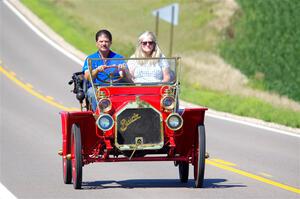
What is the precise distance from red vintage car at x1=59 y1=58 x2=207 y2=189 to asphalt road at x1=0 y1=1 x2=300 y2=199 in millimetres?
392

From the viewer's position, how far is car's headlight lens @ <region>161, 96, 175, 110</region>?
494 inches

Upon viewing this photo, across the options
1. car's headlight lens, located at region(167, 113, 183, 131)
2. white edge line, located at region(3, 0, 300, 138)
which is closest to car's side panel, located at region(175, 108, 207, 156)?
car's headlight lens, located at region(167, 113, 183, 131)

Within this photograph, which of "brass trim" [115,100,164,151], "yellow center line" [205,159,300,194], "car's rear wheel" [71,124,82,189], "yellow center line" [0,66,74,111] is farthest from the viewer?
"yellow center line" [0,66,74,111]

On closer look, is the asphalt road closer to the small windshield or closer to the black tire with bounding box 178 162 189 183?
the black tire with bounding box 178 162 189 183

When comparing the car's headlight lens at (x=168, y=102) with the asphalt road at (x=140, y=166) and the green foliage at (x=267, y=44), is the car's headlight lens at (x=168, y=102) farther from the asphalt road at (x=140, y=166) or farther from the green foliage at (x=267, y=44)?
the green foliage at (x=267, y=44)

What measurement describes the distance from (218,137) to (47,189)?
8.19m

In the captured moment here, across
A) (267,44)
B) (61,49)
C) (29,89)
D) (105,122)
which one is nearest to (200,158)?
(105,122)

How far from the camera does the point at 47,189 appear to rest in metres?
12.6

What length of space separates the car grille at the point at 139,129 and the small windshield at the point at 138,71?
70cm

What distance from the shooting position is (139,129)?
41.0 ft

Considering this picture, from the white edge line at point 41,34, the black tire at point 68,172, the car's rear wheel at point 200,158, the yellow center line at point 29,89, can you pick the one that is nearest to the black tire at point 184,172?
the car's rear wheel at point 200,158

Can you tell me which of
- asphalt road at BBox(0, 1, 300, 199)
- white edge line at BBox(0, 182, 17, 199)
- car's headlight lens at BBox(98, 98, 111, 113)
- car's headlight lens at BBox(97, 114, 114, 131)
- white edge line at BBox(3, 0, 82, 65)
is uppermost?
white edge line at BBox(3, 0, 82, 65)

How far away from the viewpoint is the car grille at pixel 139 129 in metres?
12.4

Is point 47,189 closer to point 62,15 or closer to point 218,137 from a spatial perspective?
point 218,137
